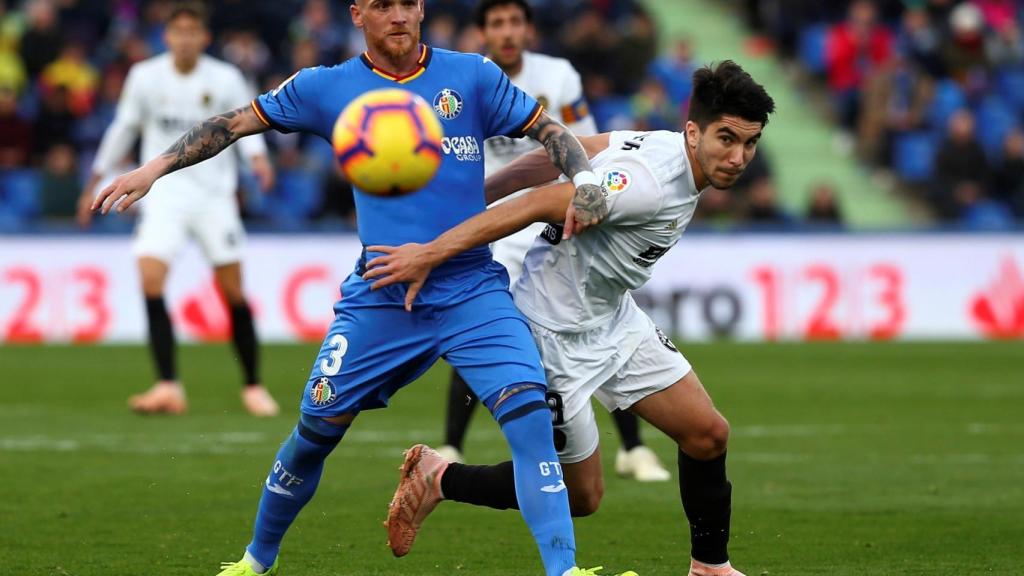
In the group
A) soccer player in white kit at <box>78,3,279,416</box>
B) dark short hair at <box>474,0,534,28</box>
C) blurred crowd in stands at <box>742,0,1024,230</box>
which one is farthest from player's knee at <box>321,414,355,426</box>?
blurred crowd in stands at <box>742,0,1024,230</box>

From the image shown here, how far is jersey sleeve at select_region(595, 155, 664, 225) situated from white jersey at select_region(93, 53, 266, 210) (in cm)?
672

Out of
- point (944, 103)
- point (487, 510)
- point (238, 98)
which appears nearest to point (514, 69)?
point (487, 510)

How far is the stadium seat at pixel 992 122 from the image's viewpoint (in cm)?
2452

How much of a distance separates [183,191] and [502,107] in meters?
6.66

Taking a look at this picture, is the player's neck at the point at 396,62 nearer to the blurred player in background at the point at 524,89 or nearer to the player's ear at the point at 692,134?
the player's ear at the point at 692,134

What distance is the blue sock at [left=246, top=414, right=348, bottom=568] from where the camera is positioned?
630cm

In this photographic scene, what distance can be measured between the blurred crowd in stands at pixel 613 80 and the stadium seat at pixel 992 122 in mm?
21

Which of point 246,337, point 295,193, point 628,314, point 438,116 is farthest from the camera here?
point 295,193

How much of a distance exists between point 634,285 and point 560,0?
61.5 ft

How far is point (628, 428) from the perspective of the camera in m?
9.41

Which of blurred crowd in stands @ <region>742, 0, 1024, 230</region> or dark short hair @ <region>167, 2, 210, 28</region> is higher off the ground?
dark short hair @ <region>167, 2, 210, 28</region>

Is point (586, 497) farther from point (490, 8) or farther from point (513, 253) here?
point (490, 8)

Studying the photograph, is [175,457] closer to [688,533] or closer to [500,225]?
[688,533]

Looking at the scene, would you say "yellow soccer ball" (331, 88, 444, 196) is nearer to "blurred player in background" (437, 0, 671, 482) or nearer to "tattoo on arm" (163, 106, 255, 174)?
"tattoo on arm" (163, 106, 255, 174)
